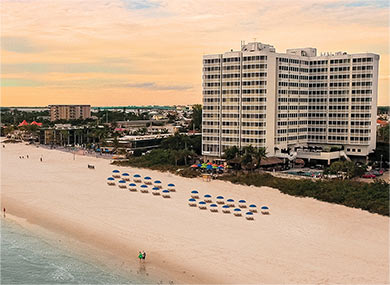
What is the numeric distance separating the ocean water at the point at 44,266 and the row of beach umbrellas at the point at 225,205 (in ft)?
57.9

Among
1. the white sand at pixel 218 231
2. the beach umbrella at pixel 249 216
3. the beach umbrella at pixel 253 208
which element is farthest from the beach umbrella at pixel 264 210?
the beach umbrella at pixel 249 216

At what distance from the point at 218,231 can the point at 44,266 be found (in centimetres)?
1597

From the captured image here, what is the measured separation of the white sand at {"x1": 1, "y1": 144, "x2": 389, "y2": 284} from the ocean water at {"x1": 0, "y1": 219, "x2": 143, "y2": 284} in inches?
116

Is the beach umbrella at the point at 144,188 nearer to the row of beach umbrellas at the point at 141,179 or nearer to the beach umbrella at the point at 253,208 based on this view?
the row of beach umbrellas at the point at 141,179

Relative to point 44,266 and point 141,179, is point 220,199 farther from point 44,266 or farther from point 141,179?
point 44,266

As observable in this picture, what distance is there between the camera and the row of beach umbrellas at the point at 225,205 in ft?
162

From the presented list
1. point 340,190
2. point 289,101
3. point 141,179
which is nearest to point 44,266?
point 141,179

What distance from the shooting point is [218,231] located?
42.9 m

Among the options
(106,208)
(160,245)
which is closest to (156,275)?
(160,245)

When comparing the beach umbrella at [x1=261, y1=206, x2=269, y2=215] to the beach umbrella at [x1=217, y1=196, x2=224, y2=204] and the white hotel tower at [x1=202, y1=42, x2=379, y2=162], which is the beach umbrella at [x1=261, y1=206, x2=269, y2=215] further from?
the white hotel tower at [x1=202, y1=42, x2=379, y2=162]

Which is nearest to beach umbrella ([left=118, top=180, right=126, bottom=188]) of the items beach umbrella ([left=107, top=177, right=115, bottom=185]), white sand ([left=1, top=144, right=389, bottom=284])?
white sand ([left=1, top=144, right=389, bottom=284])

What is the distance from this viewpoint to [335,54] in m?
87.1

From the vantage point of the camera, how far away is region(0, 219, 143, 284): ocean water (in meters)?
33.9

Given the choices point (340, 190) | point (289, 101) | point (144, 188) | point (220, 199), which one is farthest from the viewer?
point (289, 101)
